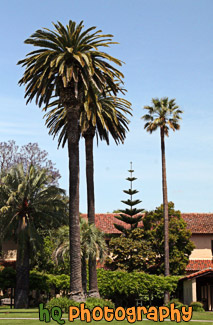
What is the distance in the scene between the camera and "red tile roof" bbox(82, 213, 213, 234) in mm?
60406

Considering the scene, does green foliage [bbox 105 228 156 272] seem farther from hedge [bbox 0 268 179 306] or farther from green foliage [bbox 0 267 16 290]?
green foliage [bbox 0 267 16 290]

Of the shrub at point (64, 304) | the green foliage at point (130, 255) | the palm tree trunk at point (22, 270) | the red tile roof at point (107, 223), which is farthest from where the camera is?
the red tile roof at point (107, 223)

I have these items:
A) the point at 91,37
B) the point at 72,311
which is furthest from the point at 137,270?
the point at 91,37

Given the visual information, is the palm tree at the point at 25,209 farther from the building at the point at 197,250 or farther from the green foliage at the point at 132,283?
the building at the point at 197,250

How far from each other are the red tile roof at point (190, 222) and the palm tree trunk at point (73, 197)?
84.1 ft

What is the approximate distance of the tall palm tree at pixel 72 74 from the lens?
113 feet

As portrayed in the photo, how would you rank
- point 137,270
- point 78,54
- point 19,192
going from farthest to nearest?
1. point 137,270
2. point 19,192
3. point 78,54

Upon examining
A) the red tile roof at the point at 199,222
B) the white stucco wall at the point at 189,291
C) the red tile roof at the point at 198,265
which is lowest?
the white stucco wall at the point at 189,291

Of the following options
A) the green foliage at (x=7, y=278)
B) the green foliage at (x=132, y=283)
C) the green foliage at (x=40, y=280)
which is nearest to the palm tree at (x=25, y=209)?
the green foliage at (x=7, y=278)

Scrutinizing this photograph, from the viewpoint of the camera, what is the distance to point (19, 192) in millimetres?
46375

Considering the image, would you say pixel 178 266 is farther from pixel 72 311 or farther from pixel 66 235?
pixel 72 311

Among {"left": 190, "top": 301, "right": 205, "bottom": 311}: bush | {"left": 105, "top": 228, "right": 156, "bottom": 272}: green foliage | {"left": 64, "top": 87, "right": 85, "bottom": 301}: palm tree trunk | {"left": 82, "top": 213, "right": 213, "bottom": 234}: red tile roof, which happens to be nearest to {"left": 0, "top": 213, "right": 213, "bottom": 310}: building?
{"left": 82, "top": 213, "right": 213, "bottom": 234}: red tile roof

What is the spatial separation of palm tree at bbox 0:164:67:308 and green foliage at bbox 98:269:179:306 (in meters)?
9.12

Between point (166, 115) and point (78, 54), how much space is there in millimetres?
25837
